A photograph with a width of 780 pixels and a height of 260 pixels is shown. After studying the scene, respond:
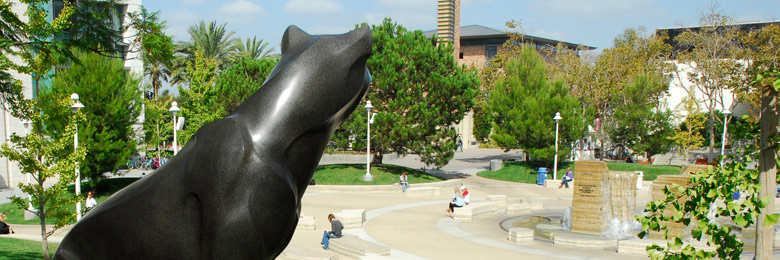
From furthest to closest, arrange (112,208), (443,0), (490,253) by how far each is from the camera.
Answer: (443,0)
(490,253)
(112,208)

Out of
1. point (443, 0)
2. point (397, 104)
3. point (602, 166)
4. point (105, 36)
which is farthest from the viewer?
point (443, 0)

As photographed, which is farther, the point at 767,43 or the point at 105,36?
the point at 767,43

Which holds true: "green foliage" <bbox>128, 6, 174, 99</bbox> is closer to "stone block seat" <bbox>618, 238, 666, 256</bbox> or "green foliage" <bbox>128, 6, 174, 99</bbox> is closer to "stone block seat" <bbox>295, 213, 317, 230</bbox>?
"stone block seat" <bbox>295, 213, 317, 230</bbox>

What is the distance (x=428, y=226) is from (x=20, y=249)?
11.1m

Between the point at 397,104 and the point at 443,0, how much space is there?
27609mm

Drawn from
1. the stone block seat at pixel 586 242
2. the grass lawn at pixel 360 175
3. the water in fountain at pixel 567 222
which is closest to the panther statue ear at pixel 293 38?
the stone block seat at pixel 586 242

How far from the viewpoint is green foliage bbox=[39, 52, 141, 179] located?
22.6 meters

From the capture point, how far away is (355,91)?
5.62 m

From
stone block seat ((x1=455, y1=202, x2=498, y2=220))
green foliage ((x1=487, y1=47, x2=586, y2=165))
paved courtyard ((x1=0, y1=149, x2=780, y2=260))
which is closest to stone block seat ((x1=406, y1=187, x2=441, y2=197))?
paved courtyard ((x1=0, y1=149, x2=780, y2=260))

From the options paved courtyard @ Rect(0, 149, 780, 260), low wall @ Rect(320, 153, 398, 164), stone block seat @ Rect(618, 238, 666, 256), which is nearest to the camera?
stone block seat @ Rect(618, 238, 666, 256)

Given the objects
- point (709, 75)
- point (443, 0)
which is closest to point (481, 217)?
point (709, 75)

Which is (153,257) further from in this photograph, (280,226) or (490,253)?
(490,253)

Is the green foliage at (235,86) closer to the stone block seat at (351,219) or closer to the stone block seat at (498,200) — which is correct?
the stone block seat at (351,219)

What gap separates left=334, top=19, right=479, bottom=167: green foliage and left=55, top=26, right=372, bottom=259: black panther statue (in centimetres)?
2319
